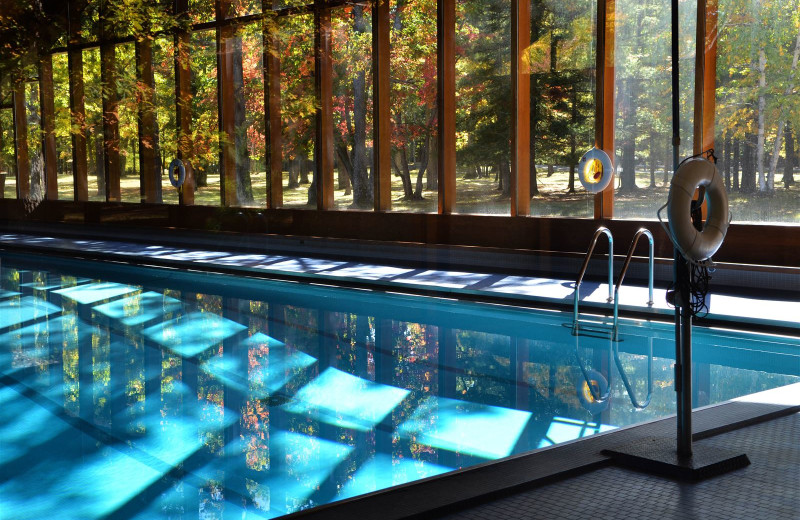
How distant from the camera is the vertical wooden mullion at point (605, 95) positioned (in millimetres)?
7992

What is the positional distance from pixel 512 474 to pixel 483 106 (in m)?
6.80

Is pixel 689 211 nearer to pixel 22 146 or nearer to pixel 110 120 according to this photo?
pixel 22 146

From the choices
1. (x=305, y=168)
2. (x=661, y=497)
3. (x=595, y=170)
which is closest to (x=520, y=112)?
(x=595, y=170)

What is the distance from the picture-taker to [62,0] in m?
10.6

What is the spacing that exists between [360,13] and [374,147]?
5.32ft

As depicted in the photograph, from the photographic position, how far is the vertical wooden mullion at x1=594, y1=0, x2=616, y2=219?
315 inches

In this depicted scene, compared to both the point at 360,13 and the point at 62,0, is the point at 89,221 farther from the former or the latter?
the point at 360,13

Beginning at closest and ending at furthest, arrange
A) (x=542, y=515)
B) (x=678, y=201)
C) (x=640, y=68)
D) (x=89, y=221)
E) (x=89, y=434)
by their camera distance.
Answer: (x=542, y=515), (x=678, y=201), (x=89, y=434), (x=640, y=68), (x=89, y=221)

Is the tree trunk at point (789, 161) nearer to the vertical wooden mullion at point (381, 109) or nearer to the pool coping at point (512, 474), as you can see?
the pool coping at point (512, 474)

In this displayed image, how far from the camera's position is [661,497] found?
8.17 feet

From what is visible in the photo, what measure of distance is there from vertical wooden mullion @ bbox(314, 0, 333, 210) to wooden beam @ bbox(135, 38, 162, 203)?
328cm

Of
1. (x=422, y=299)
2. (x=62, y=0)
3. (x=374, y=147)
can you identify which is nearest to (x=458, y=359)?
(x=422, y=299)

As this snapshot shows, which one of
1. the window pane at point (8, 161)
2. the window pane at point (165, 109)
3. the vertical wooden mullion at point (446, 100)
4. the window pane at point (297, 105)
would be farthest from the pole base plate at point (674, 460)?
the window pane at point (165, 109)

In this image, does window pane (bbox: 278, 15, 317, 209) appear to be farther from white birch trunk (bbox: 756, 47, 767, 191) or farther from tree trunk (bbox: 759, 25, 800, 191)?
tree trunk (bbox: 759, 25, 800, 191)
